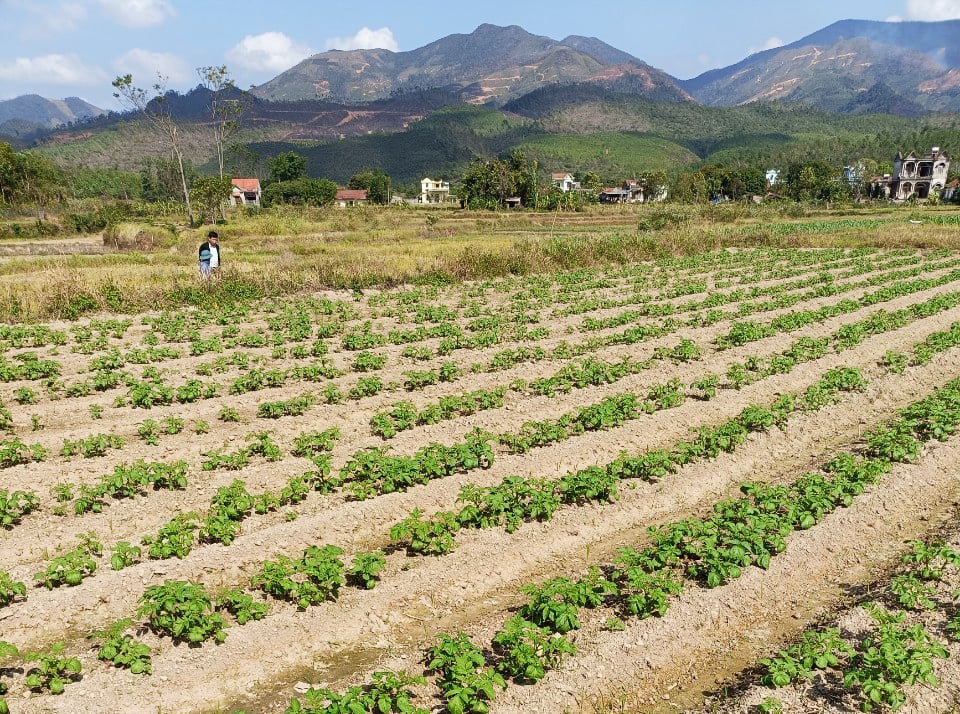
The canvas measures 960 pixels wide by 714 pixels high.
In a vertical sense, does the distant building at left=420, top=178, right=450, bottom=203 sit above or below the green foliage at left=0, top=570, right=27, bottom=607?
above

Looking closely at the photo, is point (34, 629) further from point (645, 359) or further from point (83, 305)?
point (83, 305)

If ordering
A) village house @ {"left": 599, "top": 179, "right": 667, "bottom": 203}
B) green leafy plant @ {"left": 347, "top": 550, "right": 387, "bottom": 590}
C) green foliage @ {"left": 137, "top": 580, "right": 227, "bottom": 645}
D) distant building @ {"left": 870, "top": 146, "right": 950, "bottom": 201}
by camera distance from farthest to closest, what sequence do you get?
village house @ {"left": 599, "top": 179, "right": 667, "bottom": 203} → distant building @ {"left": 870, "top": 146, "right": 950, "bottom": 201} → green leafy plant @ {"left": 347, "top": 550, "right": 387, "bottom": 590} → green foliage @ {"left": 137, "top": 580, "right": 227, "bottom": 645}

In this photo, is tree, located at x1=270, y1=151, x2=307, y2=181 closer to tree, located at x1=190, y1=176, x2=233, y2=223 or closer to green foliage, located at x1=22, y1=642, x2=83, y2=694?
tree, located at x1=190, y1=176, x2=233, y2=223

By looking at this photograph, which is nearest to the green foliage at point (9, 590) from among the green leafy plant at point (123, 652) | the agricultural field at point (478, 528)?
the agricultural field at point (478, 528)

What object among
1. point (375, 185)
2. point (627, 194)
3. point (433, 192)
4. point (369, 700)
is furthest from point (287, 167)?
point (369, 700)

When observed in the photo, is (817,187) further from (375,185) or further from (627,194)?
(375,185)

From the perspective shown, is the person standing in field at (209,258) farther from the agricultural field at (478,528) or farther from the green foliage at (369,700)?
the green foliage at (369,700)

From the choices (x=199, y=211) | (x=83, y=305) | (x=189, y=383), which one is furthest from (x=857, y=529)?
(x=199, y=211)

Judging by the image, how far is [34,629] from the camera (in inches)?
209

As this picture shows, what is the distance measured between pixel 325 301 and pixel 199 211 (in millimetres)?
41193

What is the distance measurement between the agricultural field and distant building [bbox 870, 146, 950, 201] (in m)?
106

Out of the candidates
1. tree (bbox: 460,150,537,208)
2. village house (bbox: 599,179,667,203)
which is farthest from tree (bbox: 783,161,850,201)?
tree (bbox: 460,150,537,208)

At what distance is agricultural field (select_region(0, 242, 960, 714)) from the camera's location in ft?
15.7

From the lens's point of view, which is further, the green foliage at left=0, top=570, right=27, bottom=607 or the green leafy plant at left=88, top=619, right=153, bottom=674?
the green foliage at left=0, top=570, right=27, bottom=607
